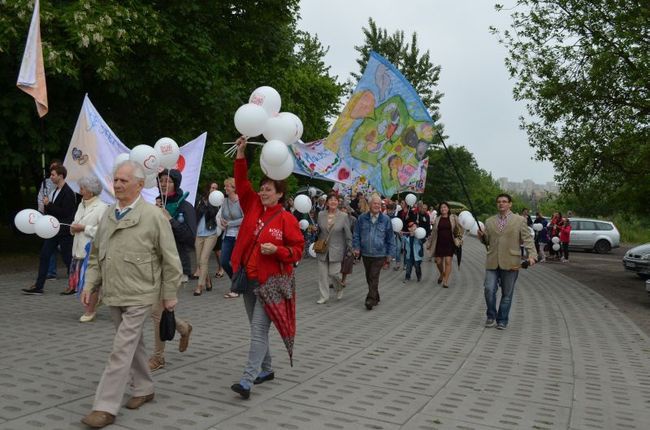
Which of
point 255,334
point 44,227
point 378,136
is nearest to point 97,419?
point 255,334

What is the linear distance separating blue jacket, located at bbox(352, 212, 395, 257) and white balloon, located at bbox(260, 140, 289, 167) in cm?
567

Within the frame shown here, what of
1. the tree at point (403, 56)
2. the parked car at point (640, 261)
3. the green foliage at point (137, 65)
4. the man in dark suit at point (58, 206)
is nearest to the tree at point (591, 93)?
the parked car at point (640, 261)

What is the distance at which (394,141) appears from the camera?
37.3 ft

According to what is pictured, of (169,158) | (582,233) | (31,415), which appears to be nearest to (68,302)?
(169,158)

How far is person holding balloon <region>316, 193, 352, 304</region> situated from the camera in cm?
1132

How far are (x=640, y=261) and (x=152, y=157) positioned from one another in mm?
15717

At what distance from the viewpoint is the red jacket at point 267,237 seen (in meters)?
5.33

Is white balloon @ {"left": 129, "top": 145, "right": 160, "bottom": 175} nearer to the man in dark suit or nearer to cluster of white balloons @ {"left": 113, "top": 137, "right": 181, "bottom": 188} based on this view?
cluster of white balloons @ {"left": 113, "top": 137, "right": 181, "bottom": 188}

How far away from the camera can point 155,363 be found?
6027 mm

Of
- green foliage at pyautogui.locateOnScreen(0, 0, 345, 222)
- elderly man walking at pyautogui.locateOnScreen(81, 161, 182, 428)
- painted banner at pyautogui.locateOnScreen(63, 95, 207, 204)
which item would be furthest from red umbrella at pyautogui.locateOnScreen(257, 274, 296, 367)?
green foliage at pyautogui.locateOnScreen(0, 0, 345, 222)

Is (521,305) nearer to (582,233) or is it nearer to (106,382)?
(106,382)

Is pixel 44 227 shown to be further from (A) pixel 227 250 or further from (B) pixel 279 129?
(B) pixel 279 129

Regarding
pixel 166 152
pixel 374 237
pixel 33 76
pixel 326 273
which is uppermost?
pixel 33 76

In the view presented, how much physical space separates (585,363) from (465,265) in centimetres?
1303
